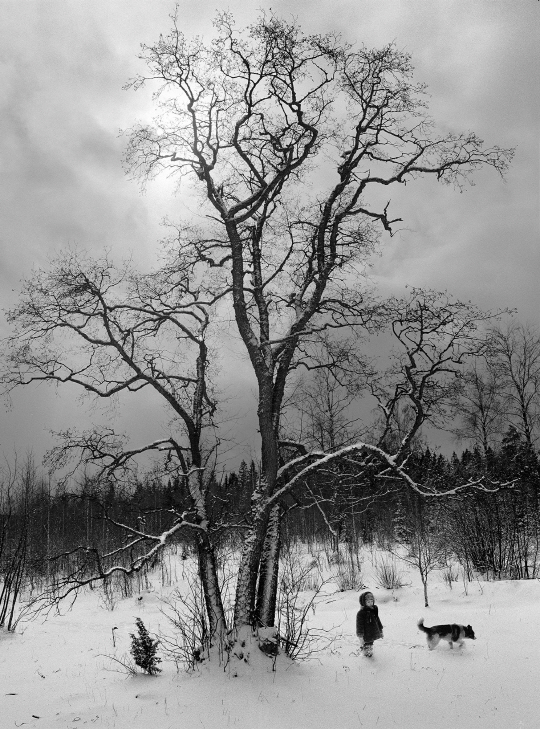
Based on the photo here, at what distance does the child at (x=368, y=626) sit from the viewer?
23.8 feet

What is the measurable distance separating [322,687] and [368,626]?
1.36m

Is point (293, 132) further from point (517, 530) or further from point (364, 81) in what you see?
point (517, 530)

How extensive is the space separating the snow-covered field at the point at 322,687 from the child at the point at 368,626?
0.71 feet

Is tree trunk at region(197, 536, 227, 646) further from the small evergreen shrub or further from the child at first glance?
the child

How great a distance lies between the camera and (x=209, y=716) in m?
5.40

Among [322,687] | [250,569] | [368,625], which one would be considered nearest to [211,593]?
[250,569]

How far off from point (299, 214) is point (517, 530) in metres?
10.9

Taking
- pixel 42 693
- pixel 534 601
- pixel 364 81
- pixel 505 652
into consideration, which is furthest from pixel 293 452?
pixel 364 81

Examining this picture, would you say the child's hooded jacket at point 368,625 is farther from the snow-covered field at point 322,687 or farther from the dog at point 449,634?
the dog at point 449,634

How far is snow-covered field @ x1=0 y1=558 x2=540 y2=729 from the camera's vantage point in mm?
5316

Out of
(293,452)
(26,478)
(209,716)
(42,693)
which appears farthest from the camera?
(26,478)

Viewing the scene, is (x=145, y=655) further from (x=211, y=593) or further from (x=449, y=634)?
(x=449, y=634)

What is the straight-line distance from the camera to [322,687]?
6.19 metres

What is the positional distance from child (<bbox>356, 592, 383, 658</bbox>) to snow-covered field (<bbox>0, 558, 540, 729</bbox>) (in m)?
0.22
